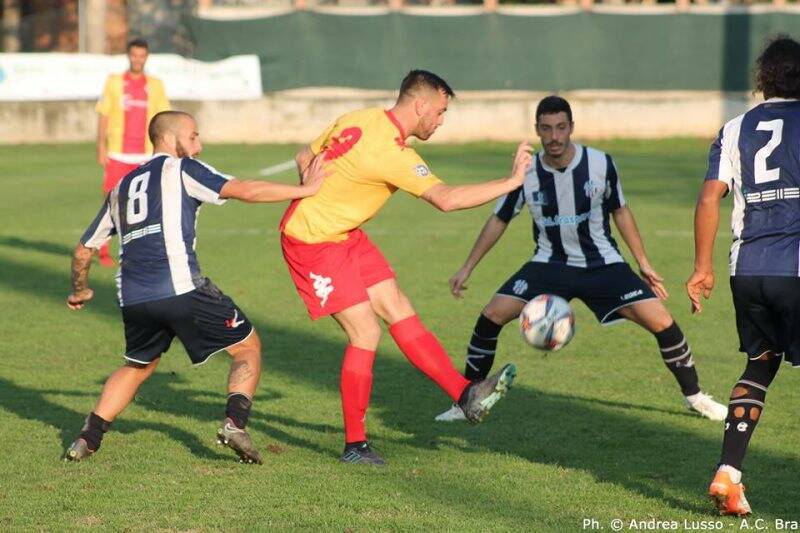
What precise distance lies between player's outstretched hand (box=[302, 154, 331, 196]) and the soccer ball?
1.44 metres

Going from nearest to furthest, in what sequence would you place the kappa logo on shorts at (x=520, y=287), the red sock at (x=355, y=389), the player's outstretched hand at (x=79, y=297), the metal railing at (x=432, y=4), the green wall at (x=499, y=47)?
the red sock at (x=355, y=389) → the player's outstretched hand at (x=79, y=297) → the kappa logo on shorts at (x=520, y=287) → the green wall at (x=499, y=47) → the metal railing at (x=432, y=4)

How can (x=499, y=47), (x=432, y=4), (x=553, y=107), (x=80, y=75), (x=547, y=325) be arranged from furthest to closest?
1. (x=432, y=4)
2. (x=499, y=47)
3. (x=80, y=75)
4. (x=553, y=107)
5. (x=547, y=325)

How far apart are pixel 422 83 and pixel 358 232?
0.89 meters

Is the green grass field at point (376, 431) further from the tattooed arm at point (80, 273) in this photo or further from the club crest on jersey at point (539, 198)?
the club crest on jersey at point (539, 198)

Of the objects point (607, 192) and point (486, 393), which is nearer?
point (486, 393)

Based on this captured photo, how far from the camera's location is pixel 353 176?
6.98 metres

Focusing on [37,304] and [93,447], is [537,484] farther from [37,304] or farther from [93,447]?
[37,304]

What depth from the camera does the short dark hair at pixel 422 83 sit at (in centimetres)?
701

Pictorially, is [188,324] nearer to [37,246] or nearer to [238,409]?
[238,409]

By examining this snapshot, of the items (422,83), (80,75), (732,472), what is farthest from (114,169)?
(80,75)

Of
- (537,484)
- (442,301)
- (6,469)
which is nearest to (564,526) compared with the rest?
(537,484)

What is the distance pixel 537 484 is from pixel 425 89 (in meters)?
2.10

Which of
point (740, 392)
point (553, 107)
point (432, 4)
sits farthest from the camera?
point (432, 4)

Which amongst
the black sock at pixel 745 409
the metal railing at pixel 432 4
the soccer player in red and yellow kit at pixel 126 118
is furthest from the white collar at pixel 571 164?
the metal railing at pixel 432 4
